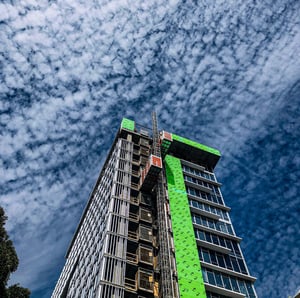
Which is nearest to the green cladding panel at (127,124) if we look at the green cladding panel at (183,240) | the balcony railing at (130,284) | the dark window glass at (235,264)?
the green cladding panel at (183,240)

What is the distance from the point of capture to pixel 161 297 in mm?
39375

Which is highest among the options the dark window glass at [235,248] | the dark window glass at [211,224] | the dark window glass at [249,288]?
the dark window glass at [211,224]

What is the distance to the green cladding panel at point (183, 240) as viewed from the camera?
40.6 meters

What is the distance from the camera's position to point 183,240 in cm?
4728

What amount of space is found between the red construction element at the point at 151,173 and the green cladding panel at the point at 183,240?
12.7 feet

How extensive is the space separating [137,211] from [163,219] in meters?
5.64

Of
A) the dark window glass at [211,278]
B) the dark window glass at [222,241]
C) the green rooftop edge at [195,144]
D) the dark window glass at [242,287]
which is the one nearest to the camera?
the dark window glass at [211,278]

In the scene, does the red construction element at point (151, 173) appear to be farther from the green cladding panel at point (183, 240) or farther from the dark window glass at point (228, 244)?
the dark window glass at point (228, 244)

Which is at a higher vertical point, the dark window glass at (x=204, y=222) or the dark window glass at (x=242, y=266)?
the dark window glass at (x=204, y=222)

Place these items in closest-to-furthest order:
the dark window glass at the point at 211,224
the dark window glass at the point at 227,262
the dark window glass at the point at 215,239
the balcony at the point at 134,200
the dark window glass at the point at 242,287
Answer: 1. the dark window glass at the point at 242,287
2. the dark window glass at the point at 227,262
3. the dark window glass at the point at 215,239
4. the balcony at the point at 134,200
5. the dark window glass at the point at 211,224

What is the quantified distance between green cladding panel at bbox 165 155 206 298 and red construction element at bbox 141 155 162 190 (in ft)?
12.7

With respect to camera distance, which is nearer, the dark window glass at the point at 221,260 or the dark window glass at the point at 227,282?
the dark window glass at the point at 227,282

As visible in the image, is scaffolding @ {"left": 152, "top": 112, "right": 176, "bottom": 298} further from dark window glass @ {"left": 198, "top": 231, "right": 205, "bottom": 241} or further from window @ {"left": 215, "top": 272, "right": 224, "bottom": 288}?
window @ {"left": 215, "top": 272, "right": 224, "bottom": 288}

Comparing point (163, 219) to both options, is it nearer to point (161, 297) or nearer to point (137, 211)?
point (137, 211)
